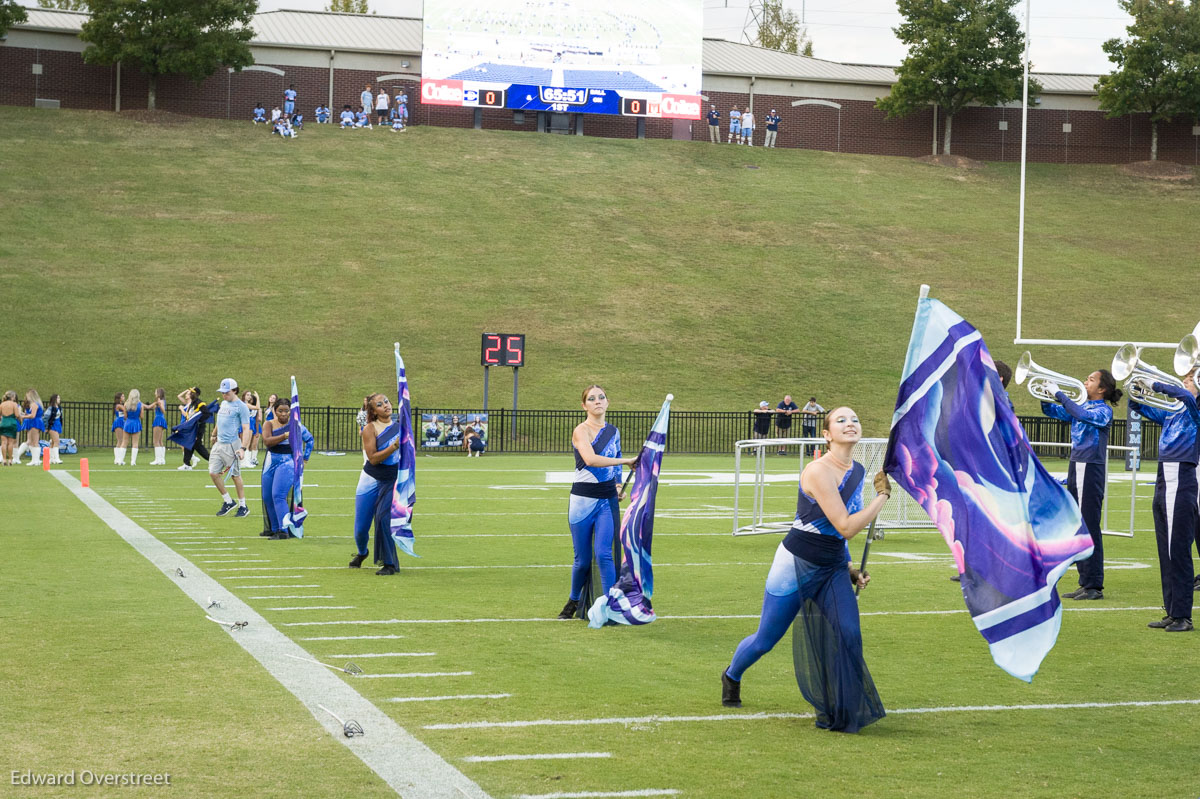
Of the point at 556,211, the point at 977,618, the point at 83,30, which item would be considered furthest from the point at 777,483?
the point at 83,30

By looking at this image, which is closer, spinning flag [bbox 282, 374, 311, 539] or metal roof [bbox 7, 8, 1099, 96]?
spinning flag [bbox 282, 374, 311, 539]

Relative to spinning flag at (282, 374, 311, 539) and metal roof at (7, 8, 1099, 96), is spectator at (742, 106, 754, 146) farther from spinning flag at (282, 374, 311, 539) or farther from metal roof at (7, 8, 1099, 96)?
spinning flag at (282, 374, 311, 539)

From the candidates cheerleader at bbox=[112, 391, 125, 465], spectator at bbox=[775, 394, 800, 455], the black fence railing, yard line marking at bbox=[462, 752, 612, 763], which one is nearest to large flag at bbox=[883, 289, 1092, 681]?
yard line marking at bbox=[462, 752, 612, 763]

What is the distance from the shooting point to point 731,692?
707 centimetres

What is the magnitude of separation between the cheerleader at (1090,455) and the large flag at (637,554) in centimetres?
399

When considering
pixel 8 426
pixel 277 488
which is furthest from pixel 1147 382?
pixel 8 426

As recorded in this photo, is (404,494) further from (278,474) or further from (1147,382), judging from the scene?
(1147,382)

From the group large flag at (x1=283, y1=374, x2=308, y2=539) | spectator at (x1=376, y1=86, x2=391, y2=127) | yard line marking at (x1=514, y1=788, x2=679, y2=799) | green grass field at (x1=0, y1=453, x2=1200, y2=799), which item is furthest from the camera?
spectator at (x1=376, y1=86, x2=391, y2=127)

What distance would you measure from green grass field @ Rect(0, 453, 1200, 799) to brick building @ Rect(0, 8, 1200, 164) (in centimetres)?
4781

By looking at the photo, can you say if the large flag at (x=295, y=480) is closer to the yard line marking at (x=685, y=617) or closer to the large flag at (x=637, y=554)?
the yard line marking at (x=685, y=617)

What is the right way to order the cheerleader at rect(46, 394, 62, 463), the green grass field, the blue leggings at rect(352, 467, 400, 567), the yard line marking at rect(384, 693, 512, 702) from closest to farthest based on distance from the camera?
the green grass field
the yard line marking at rect(384, 693, 512, 702)
the blue leggings at rect(352, 467, 400, 567)
the cheerleader at rect(46, 394, 62, 463)

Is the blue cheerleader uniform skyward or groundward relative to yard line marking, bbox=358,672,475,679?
groundward

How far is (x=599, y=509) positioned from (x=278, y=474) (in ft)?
22.8

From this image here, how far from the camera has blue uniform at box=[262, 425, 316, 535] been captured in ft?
49.4
